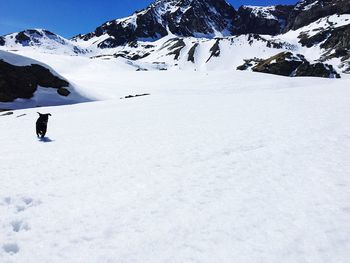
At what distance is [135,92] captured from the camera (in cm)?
5028

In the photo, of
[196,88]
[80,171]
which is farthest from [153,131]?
[196,88]

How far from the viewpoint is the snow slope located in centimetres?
565

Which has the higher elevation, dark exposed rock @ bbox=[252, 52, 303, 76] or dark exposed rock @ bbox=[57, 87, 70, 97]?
dark exposed rock @ bbox=[252, 52, 303, 76]

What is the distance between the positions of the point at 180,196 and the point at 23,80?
42.2m

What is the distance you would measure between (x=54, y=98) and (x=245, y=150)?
3716 cm

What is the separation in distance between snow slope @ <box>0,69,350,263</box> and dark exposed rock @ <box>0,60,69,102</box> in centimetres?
2844

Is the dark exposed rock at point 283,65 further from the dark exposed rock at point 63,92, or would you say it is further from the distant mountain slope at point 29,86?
the dark exposed rock at point 63,92

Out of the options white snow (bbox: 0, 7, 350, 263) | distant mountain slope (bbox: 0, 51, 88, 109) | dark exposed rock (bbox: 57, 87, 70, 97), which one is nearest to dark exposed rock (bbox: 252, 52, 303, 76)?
distant mountain slope (bbox: 0, 51, 88, 109)

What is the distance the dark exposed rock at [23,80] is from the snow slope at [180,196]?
28440 mm

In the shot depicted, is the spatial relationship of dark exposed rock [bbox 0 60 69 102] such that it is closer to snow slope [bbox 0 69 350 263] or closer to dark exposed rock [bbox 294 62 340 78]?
snow slope [bbox 0 69 350 263]

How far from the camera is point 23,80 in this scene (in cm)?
4384

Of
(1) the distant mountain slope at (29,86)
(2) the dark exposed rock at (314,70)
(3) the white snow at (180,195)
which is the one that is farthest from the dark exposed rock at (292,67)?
(3) the white snow at (180,195)

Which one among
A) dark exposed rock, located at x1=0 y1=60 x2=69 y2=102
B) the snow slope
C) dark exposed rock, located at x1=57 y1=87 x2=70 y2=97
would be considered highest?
dark exposed rock, located at x1=0 y1=60 x2=69 y2=102

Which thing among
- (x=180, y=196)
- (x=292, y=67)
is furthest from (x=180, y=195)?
(x=292, y=67)
